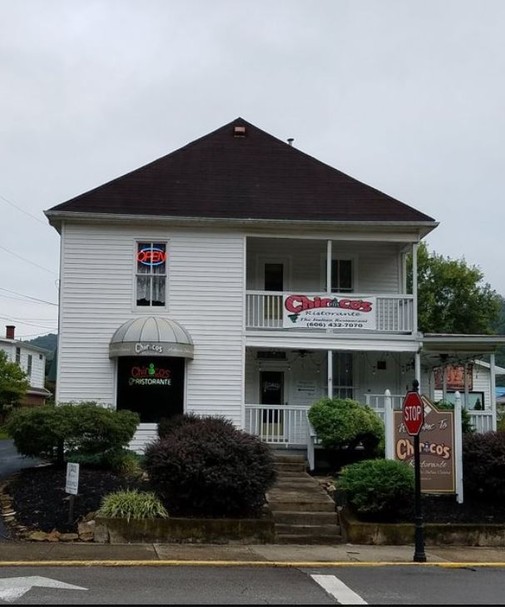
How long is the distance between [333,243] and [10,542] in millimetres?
12994

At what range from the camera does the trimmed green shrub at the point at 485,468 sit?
1480 centimetres

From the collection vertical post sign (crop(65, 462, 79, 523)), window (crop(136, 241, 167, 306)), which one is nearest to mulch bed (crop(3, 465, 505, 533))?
vertical post sign (crop(65, 462, 79, 523))

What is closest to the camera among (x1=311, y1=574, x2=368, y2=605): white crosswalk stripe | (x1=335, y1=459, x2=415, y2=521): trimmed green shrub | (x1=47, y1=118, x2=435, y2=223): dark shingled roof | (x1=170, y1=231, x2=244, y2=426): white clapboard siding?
(x1=311, y1=574, x2=368, y2=605): white crosswalk stripe

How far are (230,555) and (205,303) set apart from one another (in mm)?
9976

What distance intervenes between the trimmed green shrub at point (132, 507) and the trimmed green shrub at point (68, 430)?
2.88 meters

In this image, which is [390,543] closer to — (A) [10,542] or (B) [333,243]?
(A) [10,542]

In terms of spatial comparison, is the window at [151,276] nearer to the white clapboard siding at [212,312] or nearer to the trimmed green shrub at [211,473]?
the white clapboard siding at [212,312]

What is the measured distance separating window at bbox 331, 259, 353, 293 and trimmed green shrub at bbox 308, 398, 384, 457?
5.10 m

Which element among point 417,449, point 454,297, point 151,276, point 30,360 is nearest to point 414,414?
point 417,449

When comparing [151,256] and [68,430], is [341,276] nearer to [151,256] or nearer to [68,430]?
[151,256]

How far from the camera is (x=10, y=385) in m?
42.0

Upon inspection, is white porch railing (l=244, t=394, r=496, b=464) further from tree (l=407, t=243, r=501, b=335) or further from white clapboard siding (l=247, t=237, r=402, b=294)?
tree (l=407, t=243, r=501, b=335)

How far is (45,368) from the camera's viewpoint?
2514 inches

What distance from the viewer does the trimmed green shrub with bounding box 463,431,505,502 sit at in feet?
48.6
